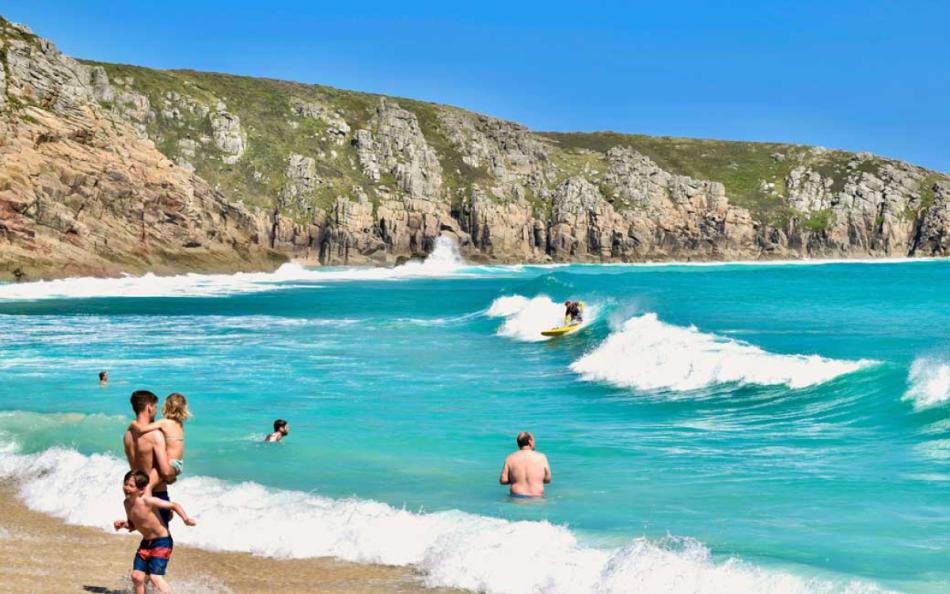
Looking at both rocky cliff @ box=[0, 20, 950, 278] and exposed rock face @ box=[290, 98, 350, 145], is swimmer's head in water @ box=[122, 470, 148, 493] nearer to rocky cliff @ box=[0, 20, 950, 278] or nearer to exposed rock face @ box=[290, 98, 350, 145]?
rocky cliff @ box=[0, 20, 950, 278]

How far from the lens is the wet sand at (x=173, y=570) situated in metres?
8.67

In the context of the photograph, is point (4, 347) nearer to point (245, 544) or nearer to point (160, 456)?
point (245, 544)

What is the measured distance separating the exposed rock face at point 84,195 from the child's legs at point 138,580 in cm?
6241

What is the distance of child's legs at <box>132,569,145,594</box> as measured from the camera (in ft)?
25.0

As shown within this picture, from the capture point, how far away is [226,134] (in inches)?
5423

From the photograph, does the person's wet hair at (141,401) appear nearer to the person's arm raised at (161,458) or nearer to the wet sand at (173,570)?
the person's arm raised at (161,458)

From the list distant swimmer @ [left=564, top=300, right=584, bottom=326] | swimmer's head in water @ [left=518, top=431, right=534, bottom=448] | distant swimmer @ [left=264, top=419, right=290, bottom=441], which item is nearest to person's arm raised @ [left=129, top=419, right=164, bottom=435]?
swimmer's head in water @ [left=518, top=431, right=534, bottom=448]

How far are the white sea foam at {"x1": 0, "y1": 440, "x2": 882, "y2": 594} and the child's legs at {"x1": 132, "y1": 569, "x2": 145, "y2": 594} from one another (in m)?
2.45

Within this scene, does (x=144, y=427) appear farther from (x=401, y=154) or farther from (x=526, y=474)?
(x=401, y=154)

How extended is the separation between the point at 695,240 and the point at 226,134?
267 feet

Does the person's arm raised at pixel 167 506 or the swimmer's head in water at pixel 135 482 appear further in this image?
the person's arm raised at pixel 167 506

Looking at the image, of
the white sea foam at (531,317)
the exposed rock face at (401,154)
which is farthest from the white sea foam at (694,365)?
the exposed rock face at (401,154)

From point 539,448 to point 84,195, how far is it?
66.1 metres

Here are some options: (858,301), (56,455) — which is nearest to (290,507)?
(56,455)
